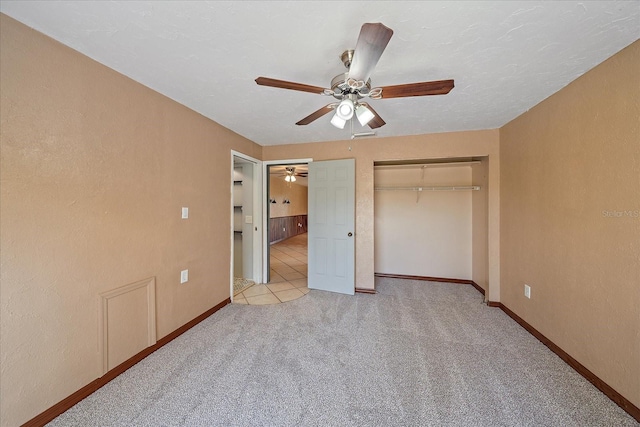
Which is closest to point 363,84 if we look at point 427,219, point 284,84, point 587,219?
point 284,84

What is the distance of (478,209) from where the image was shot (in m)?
3.56

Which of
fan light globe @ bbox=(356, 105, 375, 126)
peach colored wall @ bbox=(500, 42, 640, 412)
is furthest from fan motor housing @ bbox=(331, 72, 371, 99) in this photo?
peach colored wall @ bbox=(500, 42, 640, 412)

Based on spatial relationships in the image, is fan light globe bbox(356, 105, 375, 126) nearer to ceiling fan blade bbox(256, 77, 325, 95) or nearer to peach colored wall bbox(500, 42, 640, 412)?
ceiling fan blade bbox(256, 77, 325, 95)

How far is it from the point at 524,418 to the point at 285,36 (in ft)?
9.01

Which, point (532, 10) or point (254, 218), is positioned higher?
point (532, 10)

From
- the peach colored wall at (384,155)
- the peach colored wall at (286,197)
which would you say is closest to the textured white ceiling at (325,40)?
the peach colored wall at (384,155)

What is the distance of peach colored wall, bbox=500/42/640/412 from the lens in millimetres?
1473

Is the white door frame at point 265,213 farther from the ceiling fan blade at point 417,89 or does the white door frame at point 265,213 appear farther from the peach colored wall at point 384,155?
the ceiling fan blade at point 417,89

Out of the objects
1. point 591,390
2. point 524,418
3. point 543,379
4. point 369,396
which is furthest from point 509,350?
point 369,396

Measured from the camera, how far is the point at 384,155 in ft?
11.2

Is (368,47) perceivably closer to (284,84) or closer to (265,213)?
(284,84)

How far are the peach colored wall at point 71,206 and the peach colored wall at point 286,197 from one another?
5009 mm

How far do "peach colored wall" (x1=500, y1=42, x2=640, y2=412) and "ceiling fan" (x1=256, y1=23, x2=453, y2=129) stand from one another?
122 centimetres

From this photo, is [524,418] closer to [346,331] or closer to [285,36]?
[346,331]
